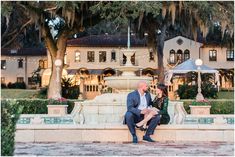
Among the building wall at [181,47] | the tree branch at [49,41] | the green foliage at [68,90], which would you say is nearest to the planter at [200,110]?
the tree branch at [49,41]

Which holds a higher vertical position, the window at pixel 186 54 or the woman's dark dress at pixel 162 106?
the window at pixel 186 54

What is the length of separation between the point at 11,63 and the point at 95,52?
479 inches

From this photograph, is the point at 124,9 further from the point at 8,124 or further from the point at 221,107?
the point at 8,124

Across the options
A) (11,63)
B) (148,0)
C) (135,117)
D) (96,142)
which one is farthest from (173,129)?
(11,63)

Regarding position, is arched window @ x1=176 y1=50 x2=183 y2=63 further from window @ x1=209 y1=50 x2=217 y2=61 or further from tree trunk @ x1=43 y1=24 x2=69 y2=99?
tree trunk @ x1=43 y1=24 x2=69 y2=99

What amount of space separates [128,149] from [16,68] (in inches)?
2247

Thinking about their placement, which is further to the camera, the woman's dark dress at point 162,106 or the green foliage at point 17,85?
the green foliage at point 17,85

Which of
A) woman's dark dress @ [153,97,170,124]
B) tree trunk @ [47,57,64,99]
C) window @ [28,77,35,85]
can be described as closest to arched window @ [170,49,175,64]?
window @ [28,77,35,85]

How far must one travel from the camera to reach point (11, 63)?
219 feet

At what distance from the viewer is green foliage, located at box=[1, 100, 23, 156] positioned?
7020 millimetres

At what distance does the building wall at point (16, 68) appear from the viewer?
65.3 m

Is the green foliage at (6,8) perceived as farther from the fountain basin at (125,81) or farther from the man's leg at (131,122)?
the man's leg at (131,122)

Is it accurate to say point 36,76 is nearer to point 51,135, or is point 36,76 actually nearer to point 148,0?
point 148,0

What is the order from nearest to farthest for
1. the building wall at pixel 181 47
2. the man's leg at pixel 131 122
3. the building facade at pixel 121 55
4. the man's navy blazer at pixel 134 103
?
the man's leg at pixel 131 122, the man's navy blazer at pixel 134 103, the building wall at pixel 181 47, the building facade at pixel 121 55
